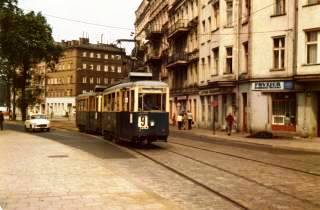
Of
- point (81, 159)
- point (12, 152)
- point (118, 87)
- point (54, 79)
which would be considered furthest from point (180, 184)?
point (54, 79)

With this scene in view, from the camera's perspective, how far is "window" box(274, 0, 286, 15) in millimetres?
36125

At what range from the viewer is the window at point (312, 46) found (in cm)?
3347

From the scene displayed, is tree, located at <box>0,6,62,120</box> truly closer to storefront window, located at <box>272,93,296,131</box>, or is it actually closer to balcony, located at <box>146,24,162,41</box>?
balcony, located at <box>146,24,162,41</box>

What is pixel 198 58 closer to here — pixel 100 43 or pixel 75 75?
pixel 75 75

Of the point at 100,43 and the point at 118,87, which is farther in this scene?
the point at 100,43

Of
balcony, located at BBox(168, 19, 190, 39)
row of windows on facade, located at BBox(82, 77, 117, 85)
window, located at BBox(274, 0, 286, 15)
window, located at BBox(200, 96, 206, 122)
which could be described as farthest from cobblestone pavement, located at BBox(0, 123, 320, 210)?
row of windows on facade, located at BBox(82, 77, 117, 85)

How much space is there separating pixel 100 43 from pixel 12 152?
110 meters

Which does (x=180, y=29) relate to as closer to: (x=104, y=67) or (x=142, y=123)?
(x=142, y=123)

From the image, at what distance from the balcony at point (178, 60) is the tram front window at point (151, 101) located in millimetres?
32325

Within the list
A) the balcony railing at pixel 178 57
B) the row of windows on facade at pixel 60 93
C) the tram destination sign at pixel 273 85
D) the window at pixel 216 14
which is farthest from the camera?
the row of windows on facade at pixel 60 93

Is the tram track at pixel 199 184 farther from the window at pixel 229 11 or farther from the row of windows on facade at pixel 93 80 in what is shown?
the row of windows on facade at pixel 93 80

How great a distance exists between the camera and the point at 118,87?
85.6 feet

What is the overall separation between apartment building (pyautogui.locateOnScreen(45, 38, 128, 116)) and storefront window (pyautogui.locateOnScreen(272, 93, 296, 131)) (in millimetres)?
79005

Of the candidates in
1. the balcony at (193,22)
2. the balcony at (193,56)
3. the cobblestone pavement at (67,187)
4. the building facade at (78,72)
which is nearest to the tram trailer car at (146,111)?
the cobblestone pavement at (67,187)
